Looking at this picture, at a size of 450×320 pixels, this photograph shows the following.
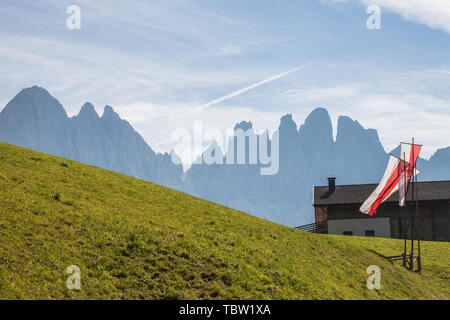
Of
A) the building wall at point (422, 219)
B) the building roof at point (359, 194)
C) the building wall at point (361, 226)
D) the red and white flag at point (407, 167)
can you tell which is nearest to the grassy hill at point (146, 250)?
the red and white flag at point (407, 167)

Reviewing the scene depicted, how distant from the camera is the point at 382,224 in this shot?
5753 cm

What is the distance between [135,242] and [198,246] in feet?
9.13

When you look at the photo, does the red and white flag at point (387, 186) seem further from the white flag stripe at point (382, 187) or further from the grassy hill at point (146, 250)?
the grassy hill at point (146, 250)

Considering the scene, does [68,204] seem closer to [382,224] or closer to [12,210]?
[12,210]

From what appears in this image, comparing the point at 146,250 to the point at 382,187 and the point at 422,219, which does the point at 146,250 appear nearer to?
the point at 382,187

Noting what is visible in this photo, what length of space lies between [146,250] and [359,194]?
48.3 m

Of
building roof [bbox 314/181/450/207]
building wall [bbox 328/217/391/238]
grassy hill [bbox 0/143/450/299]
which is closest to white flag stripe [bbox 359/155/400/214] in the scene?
grassy hill [bbox 0/143/450/299]

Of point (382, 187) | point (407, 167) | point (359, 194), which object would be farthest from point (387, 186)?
point (359, 194)

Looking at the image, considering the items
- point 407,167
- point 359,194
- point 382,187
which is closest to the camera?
point 407,167

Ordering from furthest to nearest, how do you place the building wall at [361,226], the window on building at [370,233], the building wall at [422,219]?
the window on building at [370,233]
the building wall at [361,226]
the building wall at [422,219]

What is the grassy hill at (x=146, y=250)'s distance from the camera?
51.4ft

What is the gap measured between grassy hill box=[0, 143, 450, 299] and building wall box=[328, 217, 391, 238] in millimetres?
26003

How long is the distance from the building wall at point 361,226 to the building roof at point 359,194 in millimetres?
2388

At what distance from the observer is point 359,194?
2441 inches
